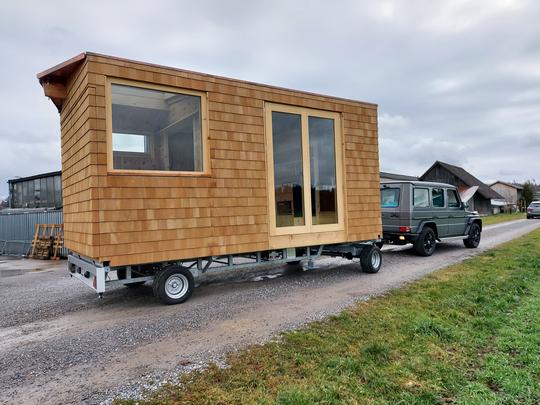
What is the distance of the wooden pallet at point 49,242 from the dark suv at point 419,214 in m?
10.8

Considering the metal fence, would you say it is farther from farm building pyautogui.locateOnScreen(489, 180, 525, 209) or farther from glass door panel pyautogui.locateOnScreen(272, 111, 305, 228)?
farm building pyautogui.locateOnScreen(489, 180, 525, 209)

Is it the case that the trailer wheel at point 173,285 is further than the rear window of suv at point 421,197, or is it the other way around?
the rear window of suv at point 421,197

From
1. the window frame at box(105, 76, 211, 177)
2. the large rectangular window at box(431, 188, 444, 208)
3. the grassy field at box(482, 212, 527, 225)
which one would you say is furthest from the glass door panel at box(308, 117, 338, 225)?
the grassy field at box(482, 212, 527, 225)

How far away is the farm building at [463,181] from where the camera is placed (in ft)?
124

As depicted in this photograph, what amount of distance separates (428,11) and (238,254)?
7771 mm

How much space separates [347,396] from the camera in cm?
252

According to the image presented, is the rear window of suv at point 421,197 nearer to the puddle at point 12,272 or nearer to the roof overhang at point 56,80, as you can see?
the roof overhang at point 56,80

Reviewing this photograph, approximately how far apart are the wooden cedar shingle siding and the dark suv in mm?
2956

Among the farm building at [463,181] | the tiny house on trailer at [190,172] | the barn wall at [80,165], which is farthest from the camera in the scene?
the farm building at [463,181]

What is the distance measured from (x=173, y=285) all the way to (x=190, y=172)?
1.65 m

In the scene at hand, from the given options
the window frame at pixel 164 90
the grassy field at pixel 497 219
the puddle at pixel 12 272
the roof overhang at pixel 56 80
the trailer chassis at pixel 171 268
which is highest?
the roof overhang at pixel 56 80

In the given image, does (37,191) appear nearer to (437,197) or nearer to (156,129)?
(156,129)

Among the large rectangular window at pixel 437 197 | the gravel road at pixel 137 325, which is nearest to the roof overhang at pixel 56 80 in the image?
the gravel road at pixel 137 325

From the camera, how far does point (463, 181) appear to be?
123 feet
